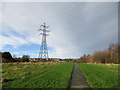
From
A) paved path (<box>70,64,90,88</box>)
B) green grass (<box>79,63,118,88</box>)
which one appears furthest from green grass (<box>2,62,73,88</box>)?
green grass (<box>79,63,118,88</box>)

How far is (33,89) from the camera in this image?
715 centimetres

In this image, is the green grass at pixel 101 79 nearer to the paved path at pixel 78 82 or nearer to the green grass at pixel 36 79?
the paved path at pixel 78 82

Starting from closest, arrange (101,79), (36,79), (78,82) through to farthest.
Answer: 1. (78,82)
2. (36,79)
3. (101,79)

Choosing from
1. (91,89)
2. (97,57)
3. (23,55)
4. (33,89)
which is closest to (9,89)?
(33,89)

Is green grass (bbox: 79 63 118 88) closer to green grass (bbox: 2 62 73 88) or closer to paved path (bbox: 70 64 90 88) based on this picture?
paved path (bbox: 70 64 90 88)

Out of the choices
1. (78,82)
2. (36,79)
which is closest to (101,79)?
(78,82)

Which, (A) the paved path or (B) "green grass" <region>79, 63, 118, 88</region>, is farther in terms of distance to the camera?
(B) "green grass" <region>79, 63, 118, 88</region>

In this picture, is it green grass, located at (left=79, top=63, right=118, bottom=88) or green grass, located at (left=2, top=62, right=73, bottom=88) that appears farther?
green grass, located at (left=79, top=63, right=118, bottom=88)

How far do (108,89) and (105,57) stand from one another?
74438 millimetres

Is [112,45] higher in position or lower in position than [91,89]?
higher

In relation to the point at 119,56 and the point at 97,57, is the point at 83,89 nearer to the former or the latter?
the point at 119,56

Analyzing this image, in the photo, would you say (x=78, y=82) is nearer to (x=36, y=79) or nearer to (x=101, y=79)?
(x=101, y=79)

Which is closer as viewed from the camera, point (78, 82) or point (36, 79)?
point (78, 82)

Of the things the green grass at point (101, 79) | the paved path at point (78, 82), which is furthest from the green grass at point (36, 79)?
the green grass at point (101, 79)
